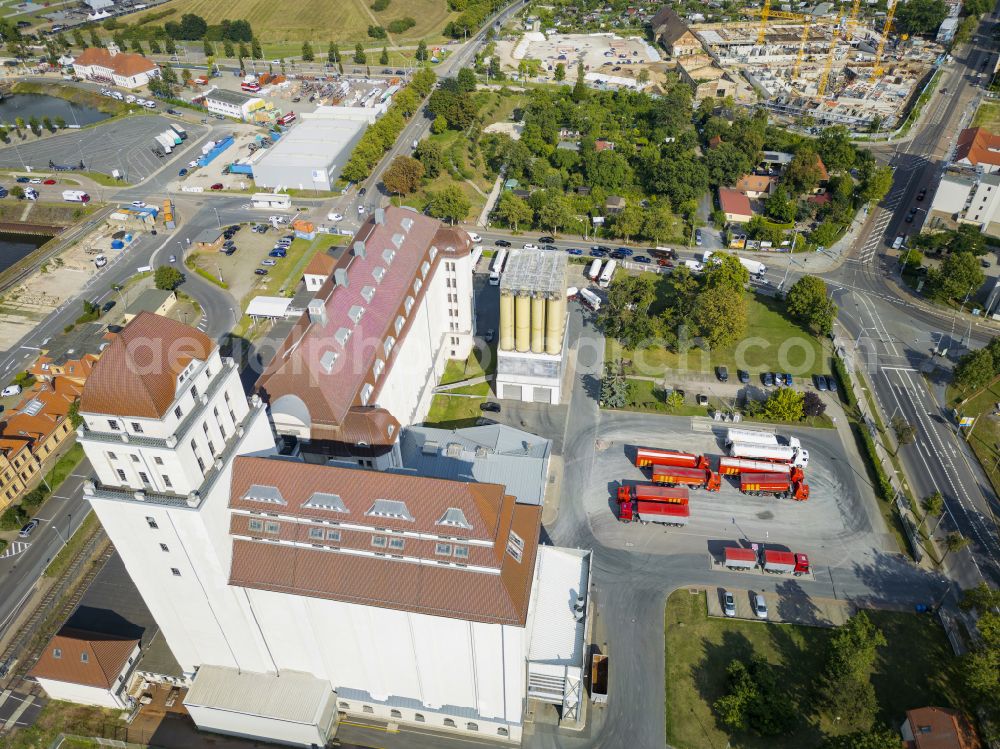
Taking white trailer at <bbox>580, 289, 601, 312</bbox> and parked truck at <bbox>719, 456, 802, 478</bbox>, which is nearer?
parked truck at <bbox>719, 456, 802, 478</bbox>

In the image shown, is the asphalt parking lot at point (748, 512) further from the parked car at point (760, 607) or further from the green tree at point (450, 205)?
the green tree at point (450, 205)

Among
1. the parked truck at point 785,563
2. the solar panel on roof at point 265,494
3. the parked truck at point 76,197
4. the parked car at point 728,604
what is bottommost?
the parked car at point 728,604

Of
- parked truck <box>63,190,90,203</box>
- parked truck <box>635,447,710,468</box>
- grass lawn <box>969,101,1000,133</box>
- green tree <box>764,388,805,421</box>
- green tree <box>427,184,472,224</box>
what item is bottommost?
parked truck <box>635,447,710,468</box>

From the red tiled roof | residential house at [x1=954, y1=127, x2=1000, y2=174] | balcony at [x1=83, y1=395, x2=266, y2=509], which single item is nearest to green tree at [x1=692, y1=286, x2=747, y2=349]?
the red tiled roof

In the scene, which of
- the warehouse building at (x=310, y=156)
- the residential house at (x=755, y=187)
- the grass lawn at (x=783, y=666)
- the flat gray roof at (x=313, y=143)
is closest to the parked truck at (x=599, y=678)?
the grass lawn at (x=783, y=666)

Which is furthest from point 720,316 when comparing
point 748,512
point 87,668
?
point 87,668

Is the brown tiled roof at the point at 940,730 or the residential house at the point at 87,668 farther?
the residential house at the point at 87,668

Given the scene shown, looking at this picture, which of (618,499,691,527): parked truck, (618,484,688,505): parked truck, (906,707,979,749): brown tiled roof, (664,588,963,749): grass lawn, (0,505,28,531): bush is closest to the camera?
(906,707,979,749): brown tiled roof

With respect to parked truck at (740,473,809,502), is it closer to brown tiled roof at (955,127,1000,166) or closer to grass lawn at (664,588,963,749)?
grass lawn at (664,588,963,749)
